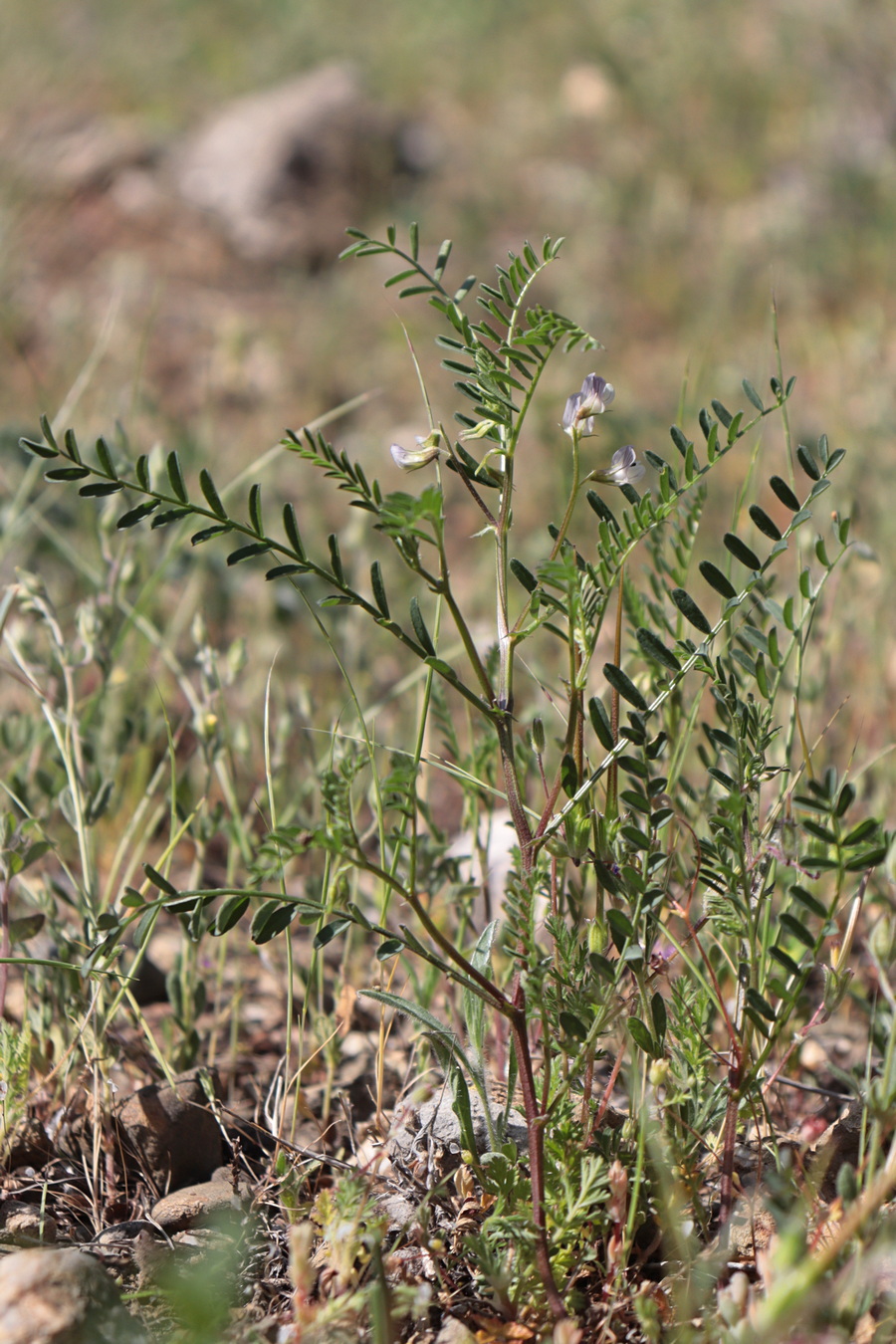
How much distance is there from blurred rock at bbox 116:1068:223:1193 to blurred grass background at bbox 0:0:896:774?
1.11 m

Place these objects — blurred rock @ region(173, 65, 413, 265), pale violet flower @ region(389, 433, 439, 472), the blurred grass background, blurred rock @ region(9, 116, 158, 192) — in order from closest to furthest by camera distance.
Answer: pale violet flower @ region(389, 433, 439, 472) → the blurred grass background → blurred rock @ region(9, 116, 158, 192) → blurred rock @ region(173, 65, 413, 265)

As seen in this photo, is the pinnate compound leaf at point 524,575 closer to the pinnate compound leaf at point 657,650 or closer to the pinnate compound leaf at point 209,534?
the pinnate compound leaf at point 657,650

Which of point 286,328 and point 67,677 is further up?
point 286,328

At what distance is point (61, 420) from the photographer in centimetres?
169

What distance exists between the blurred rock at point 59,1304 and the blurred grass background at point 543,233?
48.9 inches

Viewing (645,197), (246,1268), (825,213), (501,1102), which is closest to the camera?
(246,1268)

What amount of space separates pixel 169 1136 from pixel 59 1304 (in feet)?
1.12

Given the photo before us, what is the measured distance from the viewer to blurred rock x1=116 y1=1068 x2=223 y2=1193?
46.3 inches

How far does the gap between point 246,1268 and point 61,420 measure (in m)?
1.22

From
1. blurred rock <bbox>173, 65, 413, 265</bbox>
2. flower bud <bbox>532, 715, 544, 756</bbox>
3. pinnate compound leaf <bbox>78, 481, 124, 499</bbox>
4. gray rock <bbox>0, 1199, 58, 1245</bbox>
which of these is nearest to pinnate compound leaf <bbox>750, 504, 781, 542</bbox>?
flower bud <bbox>532, 715, 544, 756</bbox>

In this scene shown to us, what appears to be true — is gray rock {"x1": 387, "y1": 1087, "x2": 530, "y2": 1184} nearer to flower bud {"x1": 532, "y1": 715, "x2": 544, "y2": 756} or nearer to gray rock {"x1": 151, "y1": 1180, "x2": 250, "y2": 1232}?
gray rock {"x1": 151, "y1": 1180, "x2": 250, "y2": 1232}

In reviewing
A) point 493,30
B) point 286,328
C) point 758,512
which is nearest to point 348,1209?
point 758,512

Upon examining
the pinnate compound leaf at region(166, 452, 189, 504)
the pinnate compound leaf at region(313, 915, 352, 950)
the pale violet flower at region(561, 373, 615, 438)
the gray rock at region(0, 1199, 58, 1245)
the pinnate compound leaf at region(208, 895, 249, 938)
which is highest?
the pinnate compound leaf at region(166, 452, 189, 504)

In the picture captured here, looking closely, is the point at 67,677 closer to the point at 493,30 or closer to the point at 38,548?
the point at 38,548
